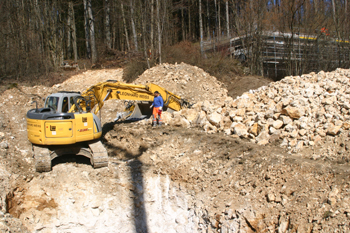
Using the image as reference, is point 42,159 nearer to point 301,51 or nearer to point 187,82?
point 187,82

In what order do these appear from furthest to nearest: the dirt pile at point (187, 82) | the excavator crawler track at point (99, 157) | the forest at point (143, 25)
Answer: the forest at point (143, 25) < the dirt pile at point (187, 82) < the excavator crawler track at point (99, 157)

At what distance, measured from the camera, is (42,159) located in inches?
246

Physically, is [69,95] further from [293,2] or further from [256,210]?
[293,2]

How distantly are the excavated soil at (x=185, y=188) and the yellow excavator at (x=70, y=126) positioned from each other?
1.36ft

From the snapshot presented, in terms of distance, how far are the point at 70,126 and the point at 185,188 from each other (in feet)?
10.1

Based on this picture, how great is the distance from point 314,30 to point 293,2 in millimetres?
1954

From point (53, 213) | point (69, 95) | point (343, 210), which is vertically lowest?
point (53, 213)

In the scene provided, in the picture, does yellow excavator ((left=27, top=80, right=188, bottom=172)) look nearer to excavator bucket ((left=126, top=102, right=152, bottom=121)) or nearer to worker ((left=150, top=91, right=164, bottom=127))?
worker ((left=150, top=91, right=164, bottom=127))

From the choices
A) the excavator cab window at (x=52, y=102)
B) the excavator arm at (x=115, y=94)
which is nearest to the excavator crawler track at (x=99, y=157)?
the excavator arm at (x=115, y=94)

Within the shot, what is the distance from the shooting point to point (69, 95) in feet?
23.7

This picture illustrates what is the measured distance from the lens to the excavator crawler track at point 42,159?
20.4ft

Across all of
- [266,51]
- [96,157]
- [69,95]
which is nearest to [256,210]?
[96,157]

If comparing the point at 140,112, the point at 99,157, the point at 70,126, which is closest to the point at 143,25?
the point at 140,112

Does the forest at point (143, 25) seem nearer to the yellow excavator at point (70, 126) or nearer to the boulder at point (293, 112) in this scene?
the boulder at point (293, 112)
